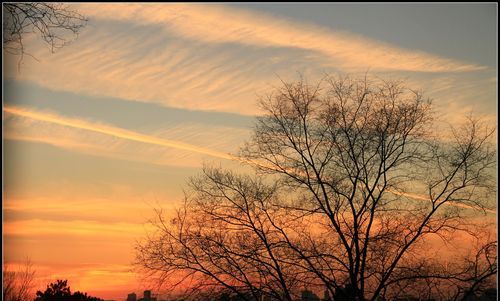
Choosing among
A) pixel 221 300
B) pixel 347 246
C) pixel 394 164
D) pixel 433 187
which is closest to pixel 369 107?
pixel 394 164

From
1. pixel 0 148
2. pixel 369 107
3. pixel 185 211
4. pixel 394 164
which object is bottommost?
pixel 0 148

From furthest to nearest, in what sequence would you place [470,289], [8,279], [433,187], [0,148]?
[433,187]
[470,289]
[8,279]
[0,148]

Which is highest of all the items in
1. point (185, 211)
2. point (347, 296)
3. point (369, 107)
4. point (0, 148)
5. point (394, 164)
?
point (369, 107)

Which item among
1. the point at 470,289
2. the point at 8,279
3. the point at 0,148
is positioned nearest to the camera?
the point at 0,148

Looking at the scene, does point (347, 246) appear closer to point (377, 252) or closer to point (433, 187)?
point (377, 252)

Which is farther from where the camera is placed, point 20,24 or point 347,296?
point 347,296

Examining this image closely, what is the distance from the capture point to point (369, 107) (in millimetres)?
20547

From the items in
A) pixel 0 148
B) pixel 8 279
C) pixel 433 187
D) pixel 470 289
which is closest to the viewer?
pixel 0 148

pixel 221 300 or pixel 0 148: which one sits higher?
pixel 0 148

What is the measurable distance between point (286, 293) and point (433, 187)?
5884mm

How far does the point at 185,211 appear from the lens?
20.4 metres

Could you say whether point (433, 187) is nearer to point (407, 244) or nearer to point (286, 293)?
point (407, 244)

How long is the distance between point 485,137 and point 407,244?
4.14 m

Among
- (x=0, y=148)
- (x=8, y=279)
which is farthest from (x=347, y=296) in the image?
(x=0, y=148)
